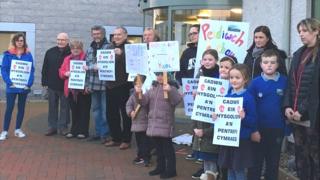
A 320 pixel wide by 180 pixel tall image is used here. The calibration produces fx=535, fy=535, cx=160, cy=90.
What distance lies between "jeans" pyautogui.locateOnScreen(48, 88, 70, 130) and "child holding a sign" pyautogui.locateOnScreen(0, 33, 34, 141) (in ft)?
1.92

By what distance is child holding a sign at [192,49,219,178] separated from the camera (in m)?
6.08

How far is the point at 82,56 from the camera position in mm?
9594

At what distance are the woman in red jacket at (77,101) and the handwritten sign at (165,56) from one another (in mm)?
2916

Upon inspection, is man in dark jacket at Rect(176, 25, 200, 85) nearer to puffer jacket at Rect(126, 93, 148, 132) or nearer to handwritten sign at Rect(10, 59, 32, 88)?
puffer jacket at Rect(126, 93, 148, 132)

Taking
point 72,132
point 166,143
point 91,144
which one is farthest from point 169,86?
point 72,132

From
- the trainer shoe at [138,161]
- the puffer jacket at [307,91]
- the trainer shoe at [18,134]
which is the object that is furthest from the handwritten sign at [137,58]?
the trainer shoe at [18,134]

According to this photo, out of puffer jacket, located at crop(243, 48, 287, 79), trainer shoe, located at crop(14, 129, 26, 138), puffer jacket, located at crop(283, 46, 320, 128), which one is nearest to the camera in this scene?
puffer jacket, located at crop(283, 46, 320, 128)

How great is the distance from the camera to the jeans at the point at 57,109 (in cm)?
1000

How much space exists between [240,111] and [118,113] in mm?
3883

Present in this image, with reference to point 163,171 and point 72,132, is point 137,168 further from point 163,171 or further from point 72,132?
point 72,132

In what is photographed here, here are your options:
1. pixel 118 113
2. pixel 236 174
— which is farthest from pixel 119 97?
pixel 236 174

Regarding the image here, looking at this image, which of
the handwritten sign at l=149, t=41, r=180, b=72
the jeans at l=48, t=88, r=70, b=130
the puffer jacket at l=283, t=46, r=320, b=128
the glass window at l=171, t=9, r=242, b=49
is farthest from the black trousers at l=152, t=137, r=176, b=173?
the glass window at l=171, t=9, r=242, b=49

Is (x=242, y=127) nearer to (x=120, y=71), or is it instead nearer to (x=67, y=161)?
(x=67, y=161)

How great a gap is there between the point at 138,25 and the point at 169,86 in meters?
10.6
